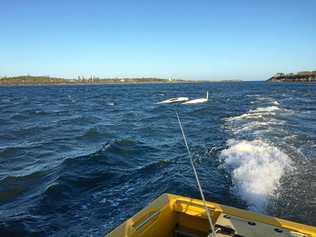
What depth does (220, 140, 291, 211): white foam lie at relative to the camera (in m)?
8.73

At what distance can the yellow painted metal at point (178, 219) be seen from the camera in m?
4.32

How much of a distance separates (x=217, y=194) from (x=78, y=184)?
14.6ft

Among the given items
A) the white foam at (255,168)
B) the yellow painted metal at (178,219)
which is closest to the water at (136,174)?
the white foam at (255,168)

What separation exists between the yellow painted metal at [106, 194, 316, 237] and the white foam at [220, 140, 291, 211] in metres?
3.52

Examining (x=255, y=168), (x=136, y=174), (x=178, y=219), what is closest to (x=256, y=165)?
(x=255, y=168)

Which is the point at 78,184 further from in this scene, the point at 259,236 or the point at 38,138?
the point at 38,138

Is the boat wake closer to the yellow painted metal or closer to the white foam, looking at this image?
the white foam

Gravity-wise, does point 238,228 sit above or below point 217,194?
above

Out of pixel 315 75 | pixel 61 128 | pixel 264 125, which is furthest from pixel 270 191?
pixel 315 75

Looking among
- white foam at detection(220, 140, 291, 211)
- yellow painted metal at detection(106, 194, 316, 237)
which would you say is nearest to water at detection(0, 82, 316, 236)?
white foam at detection(220, 140, 291, 211)

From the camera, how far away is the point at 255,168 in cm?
1065

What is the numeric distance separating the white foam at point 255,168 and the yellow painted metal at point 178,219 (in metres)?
3.52

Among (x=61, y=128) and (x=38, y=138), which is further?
(x=61, y=128)

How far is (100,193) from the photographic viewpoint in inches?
370
